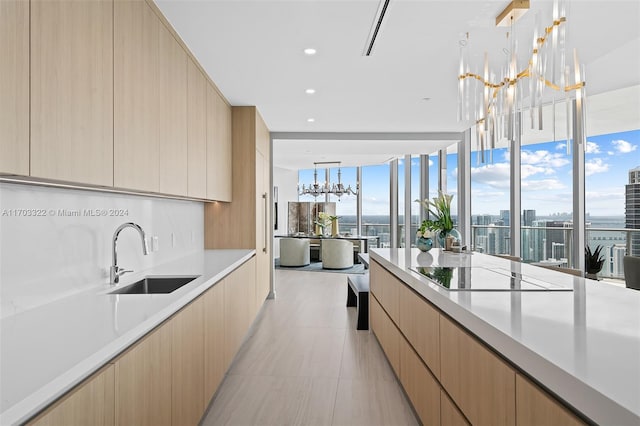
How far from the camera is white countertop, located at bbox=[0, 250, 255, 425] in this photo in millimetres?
954

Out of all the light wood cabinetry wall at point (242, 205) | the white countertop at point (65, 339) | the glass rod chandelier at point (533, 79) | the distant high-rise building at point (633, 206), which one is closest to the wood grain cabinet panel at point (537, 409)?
the white countertop at point (65, 339)

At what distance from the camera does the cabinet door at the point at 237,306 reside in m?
3.08

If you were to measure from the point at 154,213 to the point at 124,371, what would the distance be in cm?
210

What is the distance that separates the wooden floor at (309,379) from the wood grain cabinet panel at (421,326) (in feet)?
1.78

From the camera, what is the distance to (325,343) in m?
4.10

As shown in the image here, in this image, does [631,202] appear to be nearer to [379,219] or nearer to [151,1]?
[151,1]

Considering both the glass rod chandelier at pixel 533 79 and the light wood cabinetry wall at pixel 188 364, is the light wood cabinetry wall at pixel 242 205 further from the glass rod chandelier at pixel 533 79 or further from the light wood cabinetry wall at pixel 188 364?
the glass rod chandelier at pixel 533 79

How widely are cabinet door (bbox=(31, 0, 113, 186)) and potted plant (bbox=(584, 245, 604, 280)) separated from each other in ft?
16.4

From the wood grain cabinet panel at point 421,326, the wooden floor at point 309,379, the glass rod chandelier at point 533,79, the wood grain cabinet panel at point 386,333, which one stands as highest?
the glass rod chandelier at point 533,79

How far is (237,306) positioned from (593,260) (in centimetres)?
405

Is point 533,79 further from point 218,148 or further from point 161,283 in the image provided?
point 218,148

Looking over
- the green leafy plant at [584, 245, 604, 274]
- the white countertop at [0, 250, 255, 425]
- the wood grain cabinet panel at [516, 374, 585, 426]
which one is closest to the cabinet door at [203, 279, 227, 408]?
the white countertop at [0, 250, 255, 425]

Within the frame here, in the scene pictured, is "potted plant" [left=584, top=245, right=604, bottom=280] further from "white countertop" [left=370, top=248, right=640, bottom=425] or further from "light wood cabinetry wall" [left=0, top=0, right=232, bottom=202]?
"light wood cabinetry wall" [left=0, top=0, right=232, bottom=202]

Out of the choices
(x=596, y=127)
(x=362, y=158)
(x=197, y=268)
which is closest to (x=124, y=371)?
(x=197, y=268)
